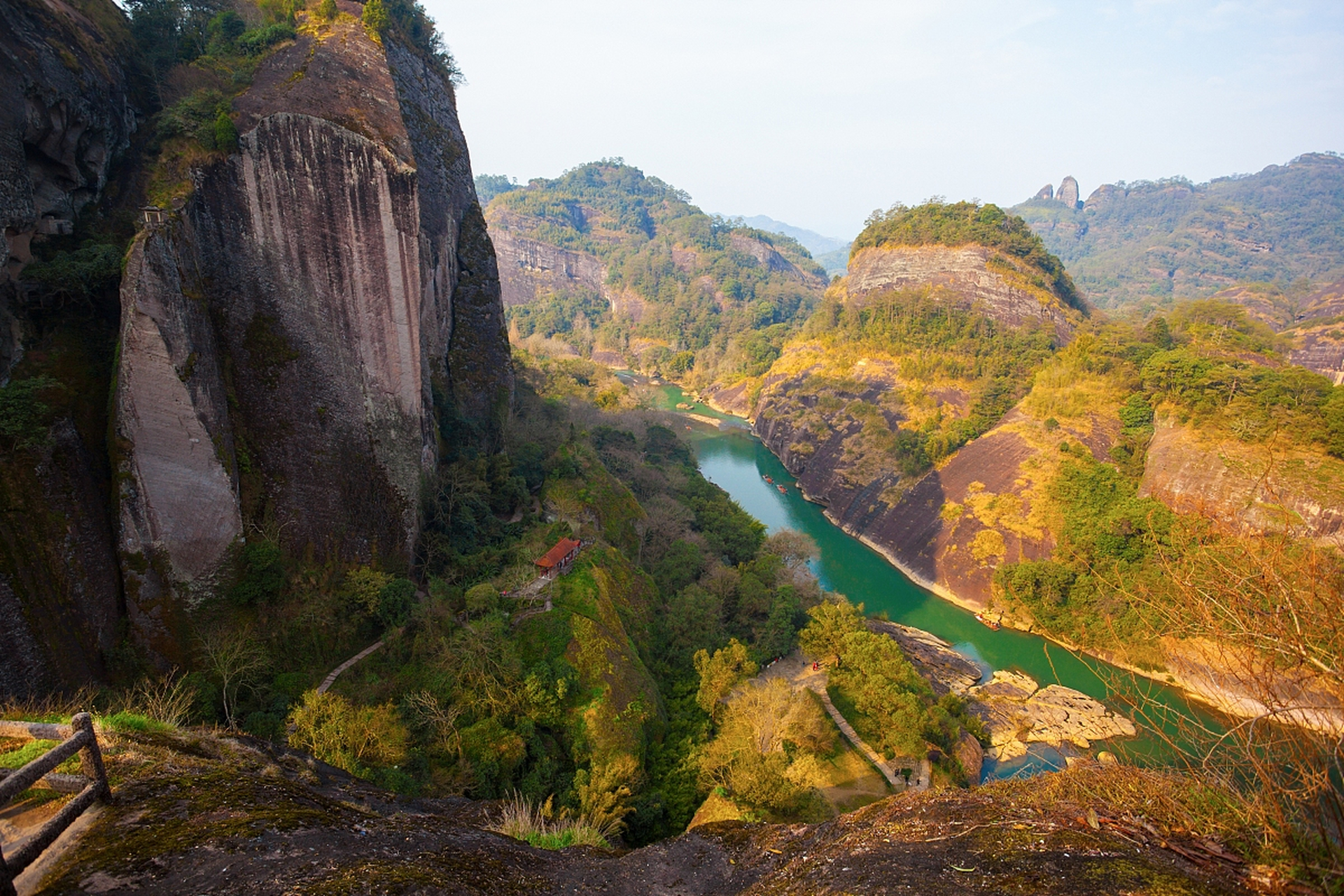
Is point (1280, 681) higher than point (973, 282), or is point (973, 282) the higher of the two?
point (973, 282)

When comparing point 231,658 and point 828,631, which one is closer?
point 231,658

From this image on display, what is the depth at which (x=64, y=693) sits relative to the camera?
10070mm

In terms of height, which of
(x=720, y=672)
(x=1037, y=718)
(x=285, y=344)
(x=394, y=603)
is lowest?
(x=1037, y=718)

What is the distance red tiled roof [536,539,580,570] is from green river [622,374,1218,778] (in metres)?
12.2

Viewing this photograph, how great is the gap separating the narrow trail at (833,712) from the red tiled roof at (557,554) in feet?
26.0

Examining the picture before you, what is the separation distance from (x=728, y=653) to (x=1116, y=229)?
19427 cm

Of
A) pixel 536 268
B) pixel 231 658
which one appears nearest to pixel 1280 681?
pixel 231 658

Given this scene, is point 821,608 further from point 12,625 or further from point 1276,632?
point 12,625

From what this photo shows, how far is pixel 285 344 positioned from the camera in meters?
13.9

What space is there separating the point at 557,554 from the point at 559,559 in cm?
22

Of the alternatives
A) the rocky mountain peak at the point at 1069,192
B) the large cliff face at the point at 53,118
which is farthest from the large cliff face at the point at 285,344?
the rocky mountain peak at the point at 1069,192

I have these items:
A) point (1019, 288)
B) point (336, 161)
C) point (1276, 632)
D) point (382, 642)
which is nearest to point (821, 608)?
point (382, 642)

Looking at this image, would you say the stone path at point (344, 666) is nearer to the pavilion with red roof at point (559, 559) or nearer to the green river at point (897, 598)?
the pavilion with red roof at point (559, 559)

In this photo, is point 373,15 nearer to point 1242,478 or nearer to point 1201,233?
point 1242,478
